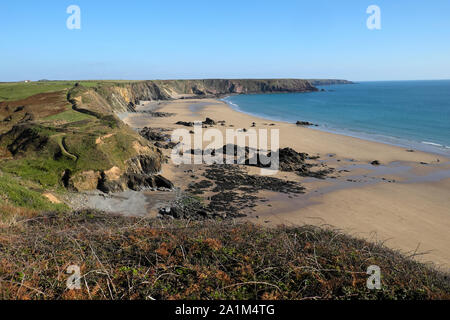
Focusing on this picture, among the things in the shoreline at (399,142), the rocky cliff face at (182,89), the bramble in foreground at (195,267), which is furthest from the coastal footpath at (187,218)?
the rocky cliff face at (182,89)

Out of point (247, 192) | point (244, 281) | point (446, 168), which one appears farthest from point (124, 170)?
point (446, 168)

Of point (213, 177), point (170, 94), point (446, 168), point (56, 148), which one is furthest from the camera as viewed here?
point (170, 94)

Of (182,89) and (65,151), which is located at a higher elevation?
(182,89)

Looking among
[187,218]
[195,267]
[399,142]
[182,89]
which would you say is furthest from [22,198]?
[182,89]

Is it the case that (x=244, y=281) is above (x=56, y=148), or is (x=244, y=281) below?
below

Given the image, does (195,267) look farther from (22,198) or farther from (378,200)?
(378,200)

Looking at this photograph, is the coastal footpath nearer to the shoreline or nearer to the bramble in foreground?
the bramble in foreground
